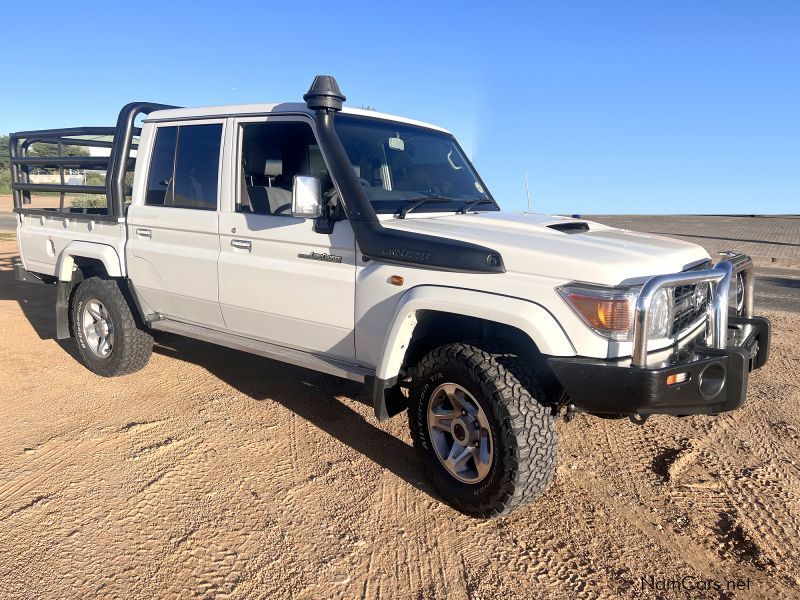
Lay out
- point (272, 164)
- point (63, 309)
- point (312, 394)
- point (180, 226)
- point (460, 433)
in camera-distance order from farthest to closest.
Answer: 1. point (63, 309)
2. point (312, 394)
3. point (180, 226)
4. point (272, 164)
5. point (460, 433)

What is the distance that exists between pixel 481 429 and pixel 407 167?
1927mm

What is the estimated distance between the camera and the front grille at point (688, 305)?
10.1 feet

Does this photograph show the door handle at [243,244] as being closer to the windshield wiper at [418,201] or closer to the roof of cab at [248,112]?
the roof of cab at [248,112]

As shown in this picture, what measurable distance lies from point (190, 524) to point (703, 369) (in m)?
2.60

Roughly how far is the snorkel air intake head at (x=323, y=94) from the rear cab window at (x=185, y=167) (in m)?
1.02

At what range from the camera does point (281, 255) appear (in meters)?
4.02

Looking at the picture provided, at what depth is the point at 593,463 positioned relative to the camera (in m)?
3.85

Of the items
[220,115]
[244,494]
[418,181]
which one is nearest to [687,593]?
[244,494]

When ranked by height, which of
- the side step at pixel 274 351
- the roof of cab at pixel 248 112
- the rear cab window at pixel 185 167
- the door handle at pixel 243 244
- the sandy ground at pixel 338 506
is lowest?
the sandy ground at pixel 338 506

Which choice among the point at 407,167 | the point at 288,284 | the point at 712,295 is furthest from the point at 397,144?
the point at 712,295

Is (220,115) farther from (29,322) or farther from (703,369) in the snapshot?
(29,322)

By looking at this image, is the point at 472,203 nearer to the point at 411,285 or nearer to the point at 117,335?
the point at 411,285

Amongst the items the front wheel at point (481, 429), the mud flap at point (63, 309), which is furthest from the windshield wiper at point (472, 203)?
the mud flap at point (63, 309)

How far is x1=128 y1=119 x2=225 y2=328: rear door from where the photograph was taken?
4.47 m
